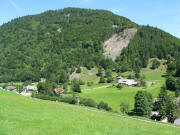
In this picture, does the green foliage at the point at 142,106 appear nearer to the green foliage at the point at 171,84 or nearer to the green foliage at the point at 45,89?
the green foliage at the point at 171,84

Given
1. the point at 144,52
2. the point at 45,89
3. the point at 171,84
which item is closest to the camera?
the point at 171,84

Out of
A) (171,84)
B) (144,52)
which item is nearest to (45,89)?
(171,84)

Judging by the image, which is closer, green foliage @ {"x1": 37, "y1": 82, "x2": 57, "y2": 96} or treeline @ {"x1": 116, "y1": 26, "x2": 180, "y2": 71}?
green foliage @ {"x1": 37, "y1": 82, "x2": 57, "y2": 96}

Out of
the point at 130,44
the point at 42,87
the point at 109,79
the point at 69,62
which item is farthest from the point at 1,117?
the point at 130,44

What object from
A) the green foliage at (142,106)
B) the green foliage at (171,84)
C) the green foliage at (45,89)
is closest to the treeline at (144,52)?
the green foliage at (171,84)

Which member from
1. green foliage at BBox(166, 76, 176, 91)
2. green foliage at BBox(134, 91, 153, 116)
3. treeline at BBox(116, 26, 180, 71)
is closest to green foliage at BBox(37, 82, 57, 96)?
green foliage at BBox(134, 91, 153, 116)

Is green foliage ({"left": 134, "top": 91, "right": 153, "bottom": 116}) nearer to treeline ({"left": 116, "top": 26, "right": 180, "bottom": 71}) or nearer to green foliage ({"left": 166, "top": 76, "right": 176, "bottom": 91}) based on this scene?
green foliage ({"left": 166, "top": 76, "right": 176, "bottom": 91})

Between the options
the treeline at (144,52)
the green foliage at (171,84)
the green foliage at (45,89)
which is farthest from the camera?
the treeline at (144,52)

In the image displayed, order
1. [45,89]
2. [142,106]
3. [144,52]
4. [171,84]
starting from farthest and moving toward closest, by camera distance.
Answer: [144,52] < [45,89] < [171,84] < [142,106]

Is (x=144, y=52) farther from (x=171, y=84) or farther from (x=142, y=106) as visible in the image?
(x=142, y=106)

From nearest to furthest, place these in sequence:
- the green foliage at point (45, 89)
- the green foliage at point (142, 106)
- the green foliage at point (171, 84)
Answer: the green foliage at point (142, 106)
the green foliage at point (45, 89)
the green foliage at point (171, 84)

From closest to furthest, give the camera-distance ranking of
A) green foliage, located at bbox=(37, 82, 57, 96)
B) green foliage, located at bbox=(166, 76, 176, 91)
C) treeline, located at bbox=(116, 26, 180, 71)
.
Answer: green foliage, located at bbox=(37, 82, 57, 96), green foliage, located at bbox=(166, 76, 176, 91), treeline, located at bbox=(116, 26, 180, 71)

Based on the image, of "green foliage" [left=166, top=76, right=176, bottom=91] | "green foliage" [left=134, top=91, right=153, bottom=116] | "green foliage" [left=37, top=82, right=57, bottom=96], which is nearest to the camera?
"green foliage" [left=134, top=91, right=153, bottom=116]

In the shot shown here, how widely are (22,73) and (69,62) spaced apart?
46706 mm
